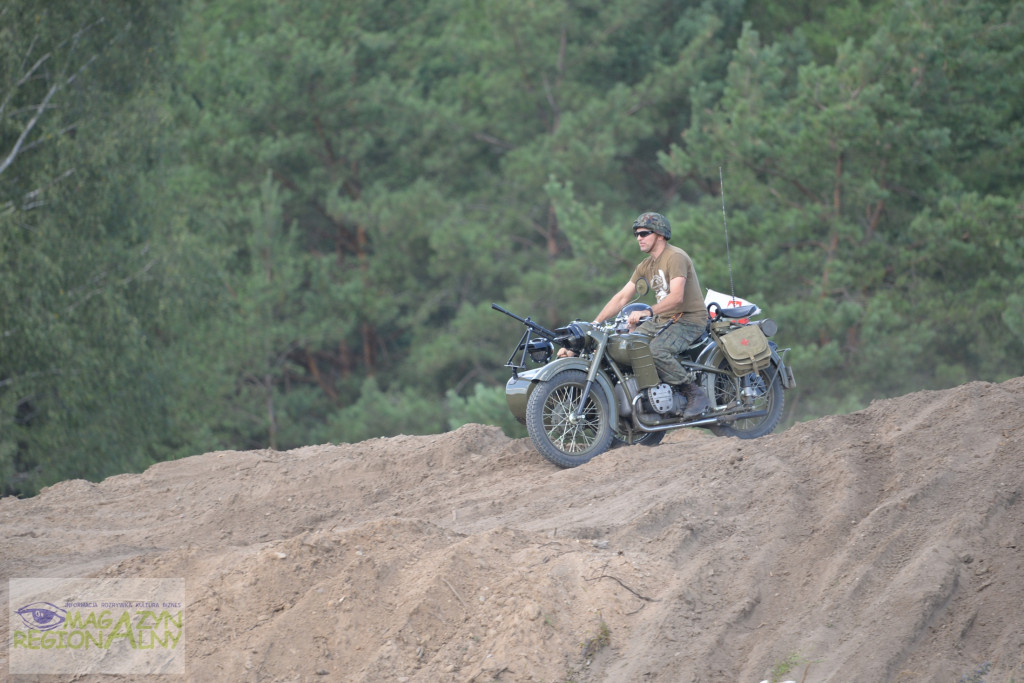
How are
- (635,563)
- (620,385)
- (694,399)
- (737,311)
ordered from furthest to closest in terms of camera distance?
1. (737,311)
2. (694,399)
3. (620,385)
4. (635,563)

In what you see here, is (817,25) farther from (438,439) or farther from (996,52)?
(438,439)

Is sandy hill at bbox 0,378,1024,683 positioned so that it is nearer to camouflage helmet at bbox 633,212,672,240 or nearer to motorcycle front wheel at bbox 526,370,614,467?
motorcycle front wheel at bbox 526,370,614,467

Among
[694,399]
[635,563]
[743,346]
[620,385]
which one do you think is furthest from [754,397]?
[635,563]

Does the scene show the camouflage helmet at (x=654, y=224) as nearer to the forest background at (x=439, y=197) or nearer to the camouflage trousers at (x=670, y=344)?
the camouflage trousers at (x=670, y=344)

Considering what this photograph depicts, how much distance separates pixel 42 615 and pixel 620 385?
4.23m

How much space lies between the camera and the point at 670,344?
869 centimetres

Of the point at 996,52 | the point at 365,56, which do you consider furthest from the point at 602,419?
the point at 365,56

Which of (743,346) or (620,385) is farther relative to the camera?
(743,346)

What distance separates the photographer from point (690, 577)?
5.95 meters

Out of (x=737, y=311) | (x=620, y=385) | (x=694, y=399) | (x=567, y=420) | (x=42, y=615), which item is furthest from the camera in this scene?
(x=737, y=311)

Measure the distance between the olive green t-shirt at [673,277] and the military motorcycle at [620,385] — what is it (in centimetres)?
14

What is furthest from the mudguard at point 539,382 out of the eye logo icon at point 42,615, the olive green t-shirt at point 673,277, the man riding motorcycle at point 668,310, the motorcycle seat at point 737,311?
the eye logo icon at point 42,615

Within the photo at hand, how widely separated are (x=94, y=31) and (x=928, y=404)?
1653cm

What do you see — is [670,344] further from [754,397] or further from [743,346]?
[754,397]
